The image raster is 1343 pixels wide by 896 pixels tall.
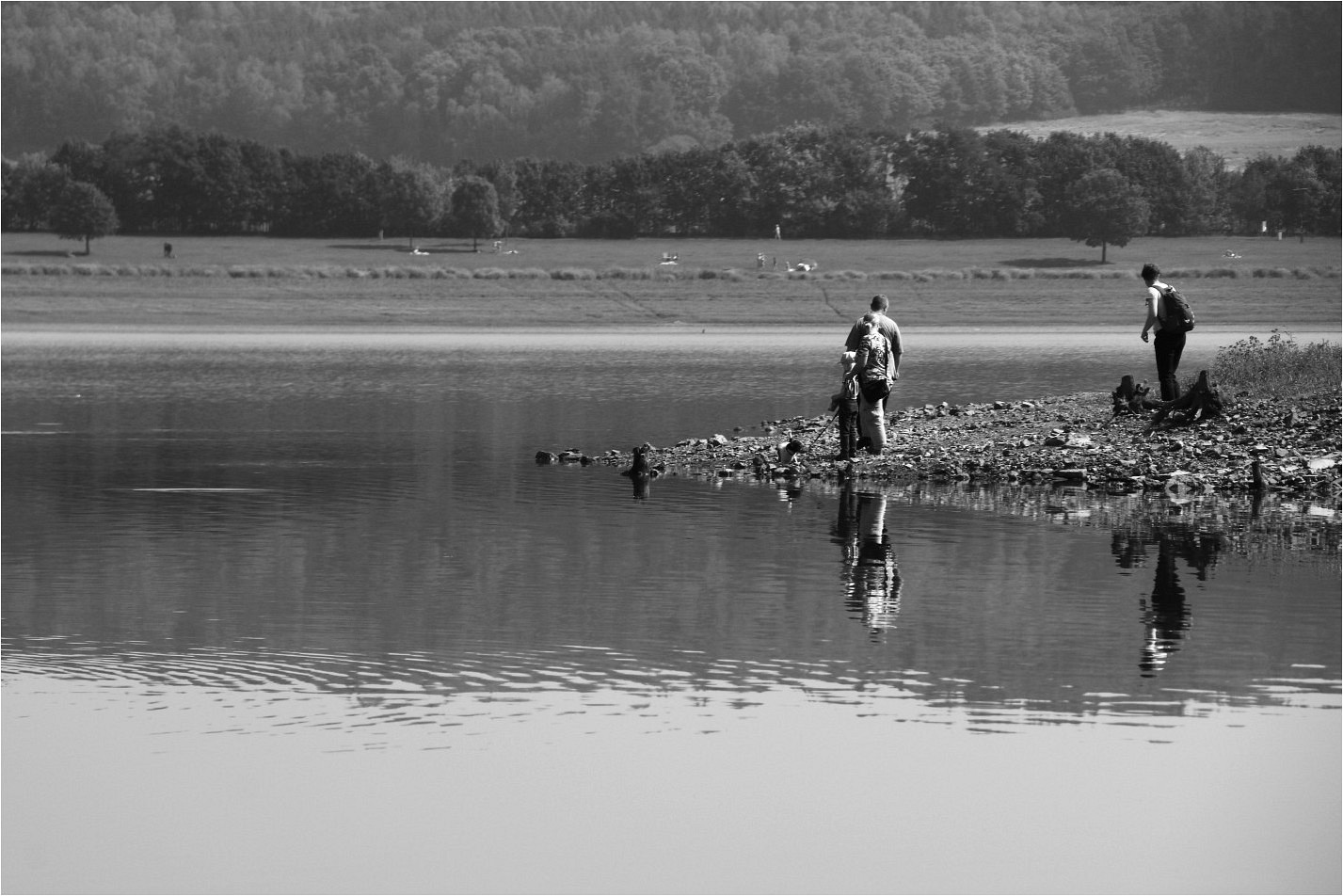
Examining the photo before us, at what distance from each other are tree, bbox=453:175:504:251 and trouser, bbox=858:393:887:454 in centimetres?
11816

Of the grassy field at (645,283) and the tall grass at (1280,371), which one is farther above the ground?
the tall grass at (1280,371)

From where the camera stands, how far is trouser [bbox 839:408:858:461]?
2286cm

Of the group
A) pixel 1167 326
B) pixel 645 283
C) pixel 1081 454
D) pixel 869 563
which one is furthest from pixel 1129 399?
pixel 645 283

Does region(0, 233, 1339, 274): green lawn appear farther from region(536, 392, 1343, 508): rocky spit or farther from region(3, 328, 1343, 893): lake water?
region(3, 328, 1343, 893): lake water

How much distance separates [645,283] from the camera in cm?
10106

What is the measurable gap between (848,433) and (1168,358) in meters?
3.98

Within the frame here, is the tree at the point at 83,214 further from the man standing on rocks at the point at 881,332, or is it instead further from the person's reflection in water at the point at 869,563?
the person's reflection in water at the point at 869,563

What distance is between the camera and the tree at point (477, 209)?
14150cm

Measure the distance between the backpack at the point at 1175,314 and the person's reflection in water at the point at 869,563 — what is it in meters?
4.98

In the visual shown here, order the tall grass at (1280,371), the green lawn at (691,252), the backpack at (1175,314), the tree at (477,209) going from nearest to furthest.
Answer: the backpack at (1175,314)
the tall grass at (1280,371)
the green lawn at (691,252)
the tree at (477,209)

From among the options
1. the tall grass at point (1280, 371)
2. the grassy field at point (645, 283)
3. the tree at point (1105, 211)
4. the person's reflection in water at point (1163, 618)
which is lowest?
the grassy field at point (645, 283)

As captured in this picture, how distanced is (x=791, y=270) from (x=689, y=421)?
266 feet

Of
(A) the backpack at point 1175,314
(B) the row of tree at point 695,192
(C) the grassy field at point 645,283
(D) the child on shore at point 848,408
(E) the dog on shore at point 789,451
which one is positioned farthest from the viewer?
(B) the row of tree at point 695,192

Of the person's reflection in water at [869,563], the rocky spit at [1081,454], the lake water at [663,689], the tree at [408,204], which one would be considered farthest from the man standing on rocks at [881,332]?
the tree at [408,204]
